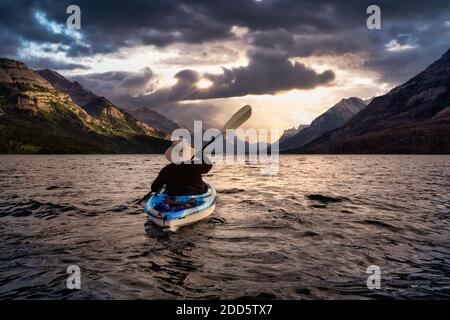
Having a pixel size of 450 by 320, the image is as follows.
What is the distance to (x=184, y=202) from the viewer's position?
50.6 ft

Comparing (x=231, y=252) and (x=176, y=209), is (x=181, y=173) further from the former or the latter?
(x=231, y=252)

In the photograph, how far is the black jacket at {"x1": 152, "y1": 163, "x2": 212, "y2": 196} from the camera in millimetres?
15812

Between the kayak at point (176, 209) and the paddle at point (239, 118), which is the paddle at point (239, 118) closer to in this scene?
the paddle at point (239, 118)

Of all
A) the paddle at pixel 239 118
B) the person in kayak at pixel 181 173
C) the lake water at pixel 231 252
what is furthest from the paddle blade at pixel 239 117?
the person in kayak at pixel 181 173

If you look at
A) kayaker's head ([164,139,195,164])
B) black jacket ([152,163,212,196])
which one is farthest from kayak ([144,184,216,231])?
kayaker's head ([164,139,195,164])

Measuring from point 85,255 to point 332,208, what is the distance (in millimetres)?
14996

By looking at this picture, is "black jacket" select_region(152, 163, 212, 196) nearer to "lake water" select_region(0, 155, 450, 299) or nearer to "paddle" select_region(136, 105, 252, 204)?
"lake water" select_region(0, 155, 450, 299)

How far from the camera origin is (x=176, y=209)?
1456 cm

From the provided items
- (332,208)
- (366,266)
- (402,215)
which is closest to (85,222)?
(366,266)

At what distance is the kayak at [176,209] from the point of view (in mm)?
14125

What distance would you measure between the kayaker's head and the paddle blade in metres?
8.71

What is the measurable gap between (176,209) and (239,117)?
36.9 feet

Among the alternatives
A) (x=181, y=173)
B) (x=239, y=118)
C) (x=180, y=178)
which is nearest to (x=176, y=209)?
(x=180, y=178)
